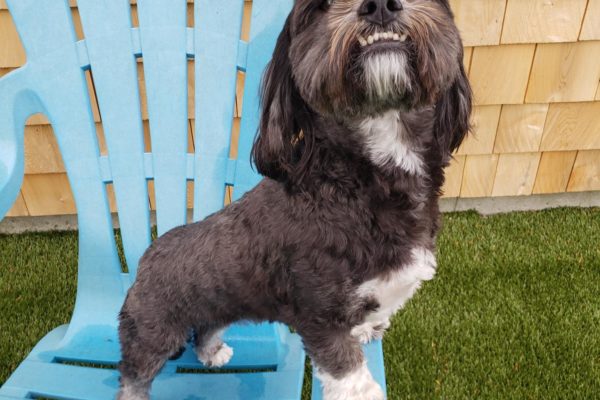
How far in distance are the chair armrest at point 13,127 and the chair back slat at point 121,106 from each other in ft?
0.77

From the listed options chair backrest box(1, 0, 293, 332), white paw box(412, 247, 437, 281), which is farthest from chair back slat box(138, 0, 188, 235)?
white paw box(412, 247, 437, 281)

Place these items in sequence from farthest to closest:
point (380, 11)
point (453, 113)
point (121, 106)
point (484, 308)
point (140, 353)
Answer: point (484, 308) < point (121, 106) < point (140, 353) < point (453, 113) < point (380, 11)

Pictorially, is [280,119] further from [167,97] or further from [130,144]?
[130,144]

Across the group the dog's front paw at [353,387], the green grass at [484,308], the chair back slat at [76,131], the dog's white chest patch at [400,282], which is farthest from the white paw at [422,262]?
the chair back slat at [76,131]

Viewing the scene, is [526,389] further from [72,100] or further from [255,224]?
[72,100]

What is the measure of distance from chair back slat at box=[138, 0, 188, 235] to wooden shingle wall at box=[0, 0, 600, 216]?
2.21 ft

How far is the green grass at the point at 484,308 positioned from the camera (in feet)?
7.15

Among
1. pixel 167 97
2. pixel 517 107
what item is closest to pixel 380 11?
pixel 167 97

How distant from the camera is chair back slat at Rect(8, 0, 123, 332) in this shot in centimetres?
179

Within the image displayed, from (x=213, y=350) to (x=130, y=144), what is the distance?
830 millimetres

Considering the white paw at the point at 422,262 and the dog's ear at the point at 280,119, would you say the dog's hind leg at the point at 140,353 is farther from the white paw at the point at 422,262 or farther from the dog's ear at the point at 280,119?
the white paw at the point at 422,262

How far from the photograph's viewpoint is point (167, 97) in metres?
1.94

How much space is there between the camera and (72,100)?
6.23ft

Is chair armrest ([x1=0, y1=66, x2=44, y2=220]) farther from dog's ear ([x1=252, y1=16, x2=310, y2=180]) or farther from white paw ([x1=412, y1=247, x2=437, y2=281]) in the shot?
white paw ([x1=412, y1=247, x2=437, y2=281])
